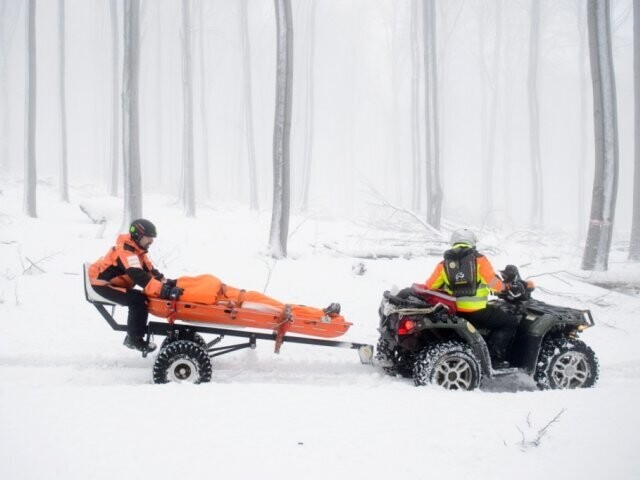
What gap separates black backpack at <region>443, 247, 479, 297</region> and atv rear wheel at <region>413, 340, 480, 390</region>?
0.61 metres

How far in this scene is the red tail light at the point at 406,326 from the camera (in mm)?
4633

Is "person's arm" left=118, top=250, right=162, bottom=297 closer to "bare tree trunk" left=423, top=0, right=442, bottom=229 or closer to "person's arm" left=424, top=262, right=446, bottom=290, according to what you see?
"person's arm" left=424, top=262, right=446, bottom=290

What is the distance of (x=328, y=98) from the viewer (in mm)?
50125

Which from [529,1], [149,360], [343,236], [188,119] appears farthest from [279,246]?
[529,1]

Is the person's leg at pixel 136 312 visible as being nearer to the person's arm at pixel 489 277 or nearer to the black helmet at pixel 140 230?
the black helmet at pixel 140 230

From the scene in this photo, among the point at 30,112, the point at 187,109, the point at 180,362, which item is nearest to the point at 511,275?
the point at 180,362

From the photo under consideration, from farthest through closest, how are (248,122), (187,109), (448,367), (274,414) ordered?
(248,122)
(187,109)
(448,367)
(274,414)

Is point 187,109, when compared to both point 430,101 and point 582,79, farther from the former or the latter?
point 582,79

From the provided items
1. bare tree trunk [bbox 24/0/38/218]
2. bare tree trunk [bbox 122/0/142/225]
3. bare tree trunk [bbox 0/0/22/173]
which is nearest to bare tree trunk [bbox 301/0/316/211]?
bare tree trunk [bbox 24/0/38/218]

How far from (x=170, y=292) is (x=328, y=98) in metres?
49.0

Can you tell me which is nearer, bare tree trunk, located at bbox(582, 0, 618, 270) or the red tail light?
the red tail light

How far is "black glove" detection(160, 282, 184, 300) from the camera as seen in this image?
4476mm

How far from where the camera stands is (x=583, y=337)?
24.0ft

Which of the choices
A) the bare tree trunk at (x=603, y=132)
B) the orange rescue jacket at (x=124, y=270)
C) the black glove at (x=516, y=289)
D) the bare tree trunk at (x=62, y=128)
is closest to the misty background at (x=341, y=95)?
the bare tree trunk at (x=62, y=128)
